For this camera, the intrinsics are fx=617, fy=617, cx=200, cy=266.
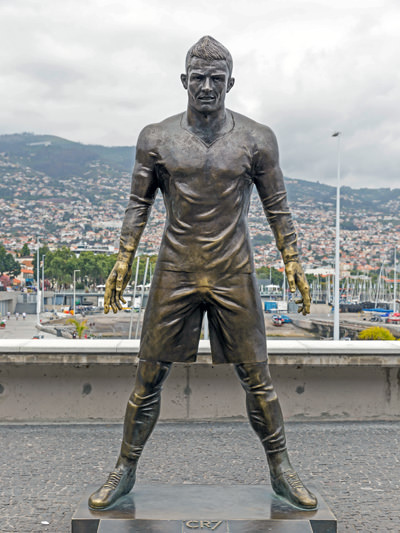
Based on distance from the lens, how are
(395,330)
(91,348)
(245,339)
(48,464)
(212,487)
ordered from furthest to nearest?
(395,330), (91,348), (48,464), (212,487), (245,339)

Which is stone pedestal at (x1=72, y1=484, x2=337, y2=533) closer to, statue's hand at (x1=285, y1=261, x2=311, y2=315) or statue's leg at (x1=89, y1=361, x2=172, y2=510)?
statue's leg at (x1=89, y1=361, x2=172, y2=510)

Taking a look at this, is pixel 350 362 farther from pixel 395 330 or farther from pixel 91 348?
pixel 395 330

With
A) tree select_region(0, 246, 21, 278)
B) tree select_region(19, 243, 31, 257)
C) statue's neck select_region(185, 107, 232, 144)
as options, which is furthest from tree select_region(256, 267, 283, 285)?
statue's neck select_region(185, 107, 232, 144)

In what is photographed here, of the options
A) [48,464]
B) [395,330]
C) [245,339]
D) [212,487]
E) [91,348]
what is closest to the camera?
[245,339]

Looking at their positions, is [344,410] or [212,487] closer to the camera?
[212,487]

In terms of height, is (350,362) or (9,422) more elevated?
(350,362)

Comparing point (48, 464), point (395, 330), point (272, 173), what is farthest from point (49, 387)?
point (395, 330)

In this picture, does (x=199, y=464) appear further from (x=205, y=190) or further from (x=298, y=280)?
(x=205, y=190)

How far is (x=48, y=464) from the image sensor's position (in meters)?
5.63

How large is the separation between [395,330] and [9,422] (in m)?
46.9

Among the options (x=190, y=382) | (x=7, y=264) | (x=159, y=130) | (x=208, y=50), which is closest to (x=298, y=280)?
(x=159, y=130)

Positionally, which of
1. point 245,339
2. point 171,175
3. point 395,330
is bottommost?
point 395,330

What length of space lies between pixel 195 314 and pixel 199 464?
2.08 meters

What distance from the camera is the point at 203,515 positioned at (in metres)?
3.89
